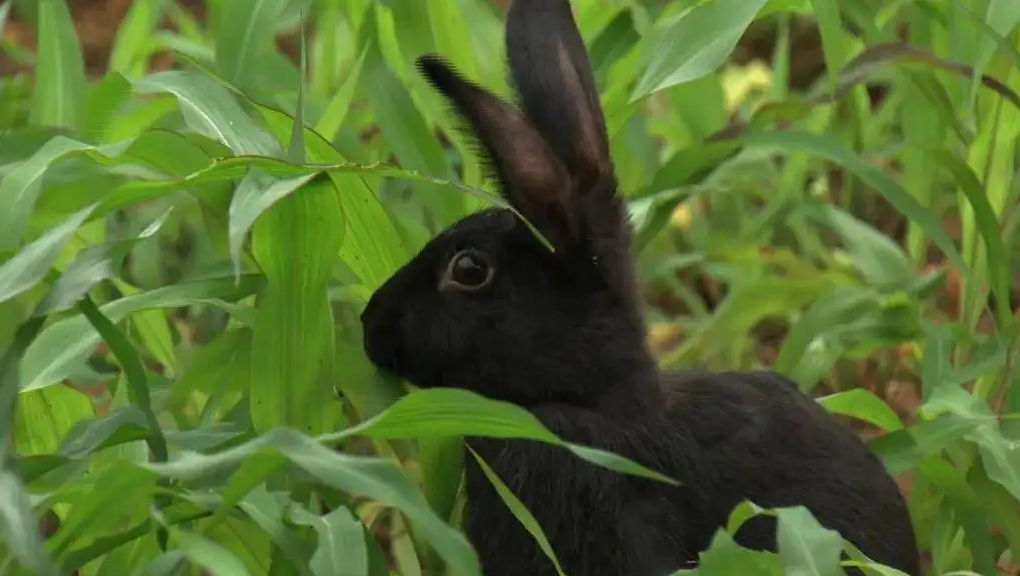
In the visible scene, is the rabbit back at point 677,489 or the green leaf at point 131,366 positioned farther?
the rabbit back at point 677,489

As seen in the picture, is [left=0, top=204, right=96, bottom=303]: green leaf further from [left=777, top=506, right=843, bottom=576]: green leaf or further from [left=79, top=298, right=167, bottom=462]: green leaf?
[left=777, top=506, right=843, bottom=576]: green leaf

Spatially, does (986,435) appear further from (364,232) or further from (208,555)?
(208,555)

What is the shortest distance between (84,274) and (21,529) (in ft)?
1.15

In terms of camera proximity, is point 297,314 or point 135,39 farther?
point 135,39

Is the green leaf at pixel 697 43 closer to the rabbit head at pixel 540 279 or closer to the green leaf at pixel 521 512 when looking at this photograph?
the rabbit head at pixel 540 279

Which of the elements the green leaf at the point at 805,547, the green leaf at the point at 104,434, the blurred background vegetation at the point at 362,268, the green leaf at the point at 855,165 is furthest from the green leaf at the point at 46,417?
the green leaf at the point at 855,165

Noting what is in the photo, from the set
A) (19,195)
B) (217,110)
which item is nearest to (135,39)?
(217,110)

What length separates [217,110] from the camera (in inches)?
78.2

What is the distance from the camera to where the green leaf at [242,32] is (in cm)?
220

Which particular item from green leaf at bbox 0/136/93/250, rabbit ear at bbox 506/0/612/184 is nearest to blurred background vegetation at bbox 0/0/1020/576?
green leaf at bbox 0/136/93/250

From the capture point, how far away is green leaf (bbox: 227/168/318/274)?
1.54 meters

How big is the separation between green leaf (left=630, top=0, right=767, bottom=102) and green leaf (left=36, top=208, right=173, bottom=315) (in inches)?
31.1

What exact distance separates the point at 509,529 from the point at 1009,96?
114 cm

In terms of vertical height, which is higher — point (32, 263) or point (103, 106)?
point (103, 106)
